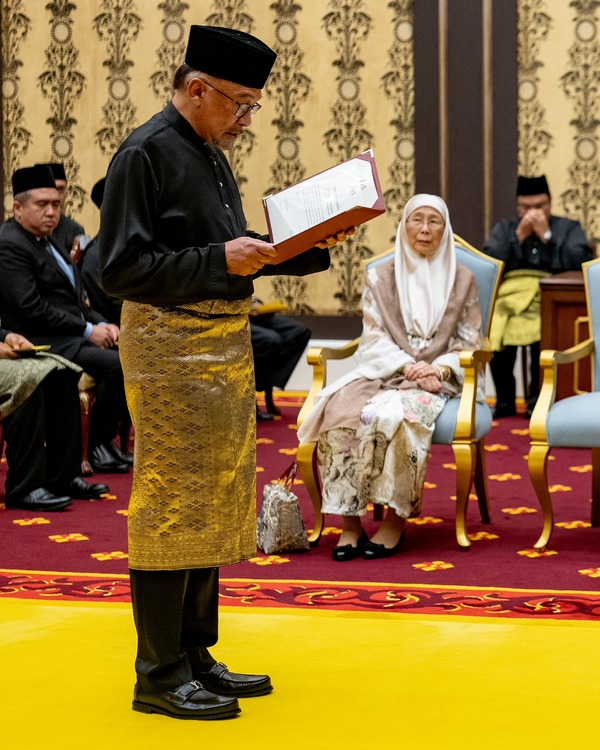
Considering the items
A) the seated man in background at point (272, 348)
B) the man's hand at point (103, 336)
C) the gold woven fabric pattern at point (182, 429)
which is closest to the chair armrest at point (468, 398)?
the gold woven fabric pattern at point (182, 429)

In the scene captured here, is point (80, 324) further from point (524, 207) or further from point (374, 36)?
point (374, 36)

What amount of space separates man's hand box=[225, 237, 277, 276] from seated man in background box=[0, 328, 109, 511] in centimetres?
303

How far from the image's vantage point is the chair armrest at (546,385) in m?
4.76

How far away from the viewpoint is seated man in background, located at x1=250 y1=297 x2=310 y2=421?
8.02 meters

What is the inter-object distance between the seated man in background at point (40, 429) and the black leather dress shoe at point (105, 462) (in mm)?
585

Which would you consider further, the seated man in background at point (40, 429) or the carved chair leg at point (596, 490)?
the seated man in background at point (40, 429)

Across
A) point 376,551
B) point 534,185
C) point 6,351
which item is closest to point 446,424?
point 376,551

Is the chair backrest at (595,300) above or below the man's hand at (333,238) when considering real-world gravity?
below

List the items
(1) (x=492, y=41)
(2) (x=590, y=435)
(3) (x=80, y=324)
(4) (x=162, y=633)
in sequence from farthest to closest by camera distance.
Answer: (1) (x=492, y=41) < (3) (x=80, y=324) < (2) (x=590, y=435) < (4) (x=162, y=633)

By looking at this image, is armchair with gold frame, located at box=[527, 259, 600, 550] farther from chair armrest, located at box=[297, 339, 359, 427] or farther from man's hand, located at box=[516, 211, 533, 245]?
man's hand, located at box=[516, 211, 533, 245]

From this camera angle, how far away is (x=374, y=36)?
905 centimetres

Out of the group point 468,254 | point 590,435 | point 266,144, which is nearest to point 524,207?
point 266,144

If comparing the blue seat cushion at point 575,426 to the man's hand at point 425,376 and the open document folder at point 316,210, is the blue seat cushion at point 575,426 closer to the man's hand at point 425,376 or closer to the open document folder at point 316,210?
the man's hand at point 425,376

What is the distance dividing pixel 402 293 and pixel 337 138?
14.0 ft
